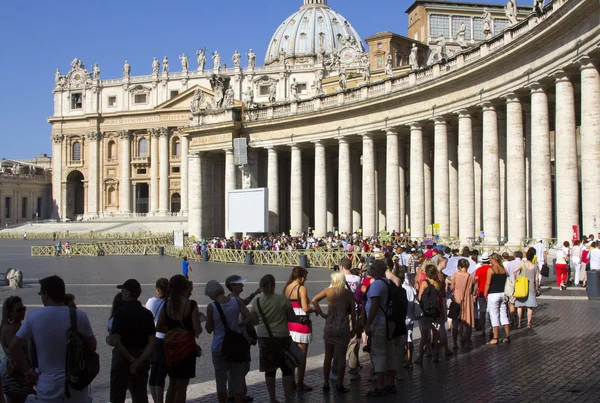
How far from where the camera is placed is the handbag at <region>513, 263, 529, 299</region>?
1491cm

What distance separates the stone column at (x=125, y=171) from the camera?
11344 centimetres

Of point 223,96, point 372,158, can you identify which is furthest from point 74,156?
point 372,158

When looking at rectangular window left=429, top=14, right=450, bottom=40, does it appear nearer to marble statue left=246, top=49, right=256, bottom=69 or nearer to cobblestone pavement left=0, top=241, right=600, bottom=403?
marble statue left=246, top=49, right=256, bottom=69

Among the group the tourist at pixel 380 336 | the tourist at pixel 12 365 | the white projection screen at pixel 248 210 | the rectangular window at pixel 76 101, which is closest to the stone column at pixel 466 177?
the white projection screen at pixel 248 210

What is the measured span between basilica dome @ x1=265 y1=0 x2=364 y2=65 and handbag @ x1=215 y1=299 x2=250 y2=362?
138 meters

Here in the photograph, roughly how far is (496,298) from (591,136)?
13.2 meters

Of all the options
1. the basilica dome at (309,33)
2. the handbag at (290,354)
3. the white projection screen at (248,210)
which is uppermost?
the basilica dome at (309,33)

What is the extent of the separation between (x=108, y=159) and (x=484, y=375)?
11223cm

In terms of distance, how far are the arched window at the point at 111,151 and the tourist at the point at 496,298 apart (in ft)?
Answer: 357

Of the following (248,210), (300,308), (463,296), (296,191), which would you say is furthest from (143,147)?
(300,308)

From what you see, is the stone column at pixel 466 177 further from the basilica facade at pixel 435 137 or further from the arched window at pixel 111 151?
the arched window at pixel 111 151

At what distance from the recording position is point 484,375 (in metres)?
11.0

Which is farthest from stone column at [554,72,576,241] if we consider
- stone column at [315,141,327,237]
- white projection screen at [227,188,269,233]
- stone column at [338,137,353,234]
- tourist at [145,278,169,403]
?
stone column at [315,141,327,237]

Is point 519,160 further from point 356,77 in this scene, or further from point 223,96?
point 356,77
